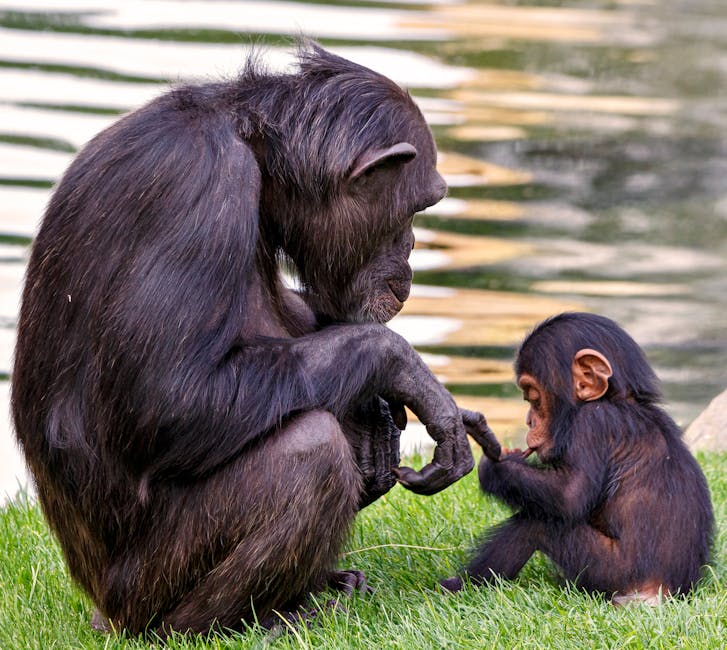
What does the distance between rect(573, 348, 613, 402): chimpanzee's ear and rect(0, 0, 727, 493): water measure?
287cm

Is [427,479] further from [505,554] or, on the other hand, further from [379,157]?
[379,157]

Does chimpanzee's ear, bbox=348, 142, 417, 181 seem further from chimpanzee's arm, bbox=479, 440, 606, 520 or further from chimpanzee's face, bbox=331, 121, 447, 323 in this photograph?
chimpanzee's arm, bbox=479, 440, 606, 520

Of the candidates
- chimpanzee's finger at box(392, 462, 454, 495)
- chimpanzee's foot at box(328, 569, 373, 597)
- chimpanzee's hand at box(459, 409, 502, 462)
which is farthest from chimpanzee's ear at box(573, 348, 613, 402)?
chimpanzee's foot at box(328, 569, 373, 597)

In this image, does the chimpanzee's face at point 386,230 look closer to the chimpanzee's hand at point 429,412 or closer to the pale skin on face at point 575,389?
the chimpanzee's hand at point 429,412

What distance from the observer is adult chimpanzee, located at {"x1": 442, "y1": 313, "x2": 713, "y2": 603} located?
4.58 m

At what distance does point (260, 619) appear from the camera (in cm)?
446

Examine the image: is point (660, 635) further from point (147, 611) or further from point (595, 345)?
point (147, 611)

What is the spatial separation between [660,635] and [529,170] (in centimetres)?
1081

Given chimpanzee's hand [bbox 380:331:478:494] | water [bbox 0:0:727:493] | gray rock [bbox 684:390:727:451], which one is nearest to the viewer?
chimpanzee's hand [bbox 380:331:478:494]

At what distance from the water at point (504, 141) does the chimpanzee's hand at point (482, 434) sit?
283 cm

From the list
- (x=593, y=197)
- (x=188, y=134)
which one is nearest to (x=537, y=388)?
(x=188, y=134)

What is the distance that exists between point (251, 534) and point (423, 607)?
2.07 ft

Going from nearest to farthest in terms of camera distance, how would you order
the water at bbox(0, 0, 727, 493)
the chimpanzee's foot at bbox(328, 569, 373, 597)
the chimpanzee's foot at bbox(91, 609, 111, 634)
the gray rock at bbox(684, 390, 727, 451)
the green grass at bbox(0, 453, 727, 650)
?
the green grass at bbox(0, 453, 727, 650) → the chimpanzee's foot at bbox(91, 609, 111, 634) → the chimpanzee's foot at bbox(328, 569, 373, 597) → the gray rock at bbox(684, 390, 727, 451) → the water at bbox(0, 0, 727, 493)

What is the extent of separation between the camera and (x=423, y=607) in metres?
4.49
